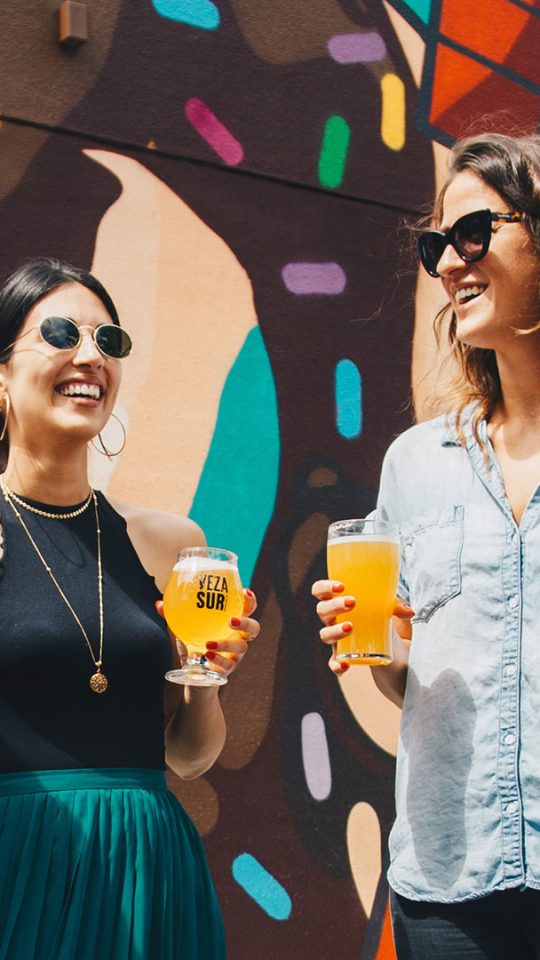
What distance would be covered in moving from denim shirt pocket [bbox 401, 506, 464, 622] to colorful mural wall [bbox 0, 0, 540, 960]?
192cm

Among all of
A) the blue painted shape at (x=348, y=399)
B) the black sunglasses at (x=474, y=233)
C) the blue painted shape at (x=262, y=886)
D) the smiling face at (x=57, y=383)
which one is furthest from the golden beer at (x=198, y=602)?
the blue painted shape at (x=348, y=399)

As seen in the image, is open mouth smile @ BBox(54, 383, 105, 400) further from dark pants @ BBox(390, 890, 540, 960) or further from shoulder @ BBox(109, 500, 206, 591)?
Answer: dark pants @ BBox(390, 890, 540, 960)

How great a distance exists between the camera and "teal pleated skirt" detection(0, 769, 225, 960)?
2.31 meters

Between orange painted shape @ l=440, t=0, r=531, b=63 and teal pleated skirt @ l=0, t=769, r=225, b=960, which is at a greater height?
orange painted shape @ l=440, t=0, r=531, b=63

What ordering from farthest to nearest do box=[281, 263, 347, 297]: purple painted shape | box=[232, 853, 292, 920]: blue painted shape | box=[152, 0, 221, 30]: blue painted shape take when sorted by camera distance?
1. box=[281, 263, 347, 297]: purple painted shape
2. box=[152, 0, 221, 30]: blue painted shape
3. box=[232, 853, 292, 920]: blue painted shape

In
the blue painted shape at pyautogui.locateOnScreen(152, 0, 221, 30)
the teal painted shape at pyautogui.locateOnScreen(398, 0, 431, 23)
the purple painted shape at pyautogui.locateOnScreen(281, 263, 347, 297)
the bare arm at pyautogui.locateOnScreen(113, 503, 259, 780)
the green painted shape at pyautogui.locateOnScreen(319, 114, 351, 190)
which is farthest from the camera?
the teal painted shape at pyautogui.locateOnScreen(398, 0, 431, 23)

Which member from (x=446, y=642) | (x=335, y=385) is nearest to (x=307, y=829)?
(x=335, y=385)

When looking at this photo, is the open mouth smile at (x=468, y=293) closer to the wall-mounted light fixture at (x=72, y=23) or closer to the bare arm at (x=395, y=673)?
the bare arm at (x=395, y=673)

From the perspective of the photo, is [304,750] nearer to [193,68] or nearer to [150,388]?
[150,388]

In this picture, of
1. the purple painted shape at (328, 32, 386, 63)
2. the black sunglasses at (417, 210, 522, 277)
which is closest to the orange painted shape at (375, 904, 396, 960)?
the black sunglasses at (417, 210, 522, 277)

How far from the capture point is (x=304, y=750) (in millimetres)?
4258

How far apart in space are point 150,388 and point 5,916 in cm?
223

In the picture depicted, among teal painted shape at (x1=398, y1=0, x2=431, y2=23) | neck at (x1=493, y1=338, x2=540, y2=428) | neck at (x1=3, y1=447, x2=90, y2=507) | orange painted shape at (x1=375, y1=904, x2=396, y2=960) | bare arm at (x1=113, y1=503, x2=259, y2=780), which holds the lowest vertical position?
orange painted shape at (x1=375, y1=904, x2=396, y2=960)

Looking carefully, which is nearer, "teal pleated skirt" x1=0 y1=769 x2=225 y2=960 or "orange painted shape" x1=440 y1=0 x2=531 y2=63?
"teal pleated skirt" x1=0 y1=769 x2=225 y2=960
